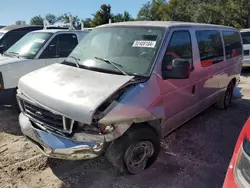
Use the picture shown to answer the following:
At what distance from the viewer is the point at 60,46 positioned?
19.9 ft

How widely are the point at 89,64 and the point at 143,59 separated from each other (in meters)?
0.77

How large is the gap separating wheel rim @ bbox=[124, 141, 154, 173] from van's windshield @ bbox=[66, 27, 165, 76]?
92cm

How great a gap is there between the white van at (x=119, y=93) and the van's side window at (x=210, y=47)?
0.02 metres

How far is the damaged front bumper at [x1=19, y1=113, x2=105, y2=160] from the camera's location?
2562mm

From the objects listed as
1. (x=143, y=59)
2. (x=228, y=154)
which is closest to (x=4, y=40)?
(x=143, y=59)

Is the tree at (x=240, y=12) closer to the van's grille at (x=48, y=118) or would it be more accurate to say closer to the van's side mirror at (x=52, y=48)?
the van's side mirror at (x=52, y=48)

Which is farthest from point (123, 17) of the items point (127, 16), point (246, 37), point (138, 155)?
point (138, 155)

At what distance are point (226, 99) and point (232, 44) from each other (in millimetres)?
1301

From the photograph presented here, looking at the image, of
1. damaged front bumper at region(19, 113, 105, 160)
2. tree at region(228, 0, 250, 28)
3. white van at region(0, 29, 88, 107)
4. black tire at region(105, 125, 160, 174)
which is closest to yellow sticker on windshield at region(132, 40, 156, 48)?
black tire at region(105, 125, 160, 174)

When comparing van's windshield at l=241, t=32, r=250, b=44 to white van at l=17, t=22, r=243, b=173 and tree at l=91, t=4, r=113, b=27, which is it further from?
tree at l=91, t=4, r=113, b=27

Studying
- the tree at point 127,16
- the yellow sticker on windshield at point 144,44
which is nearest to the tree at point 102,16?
the tree at point 127,16

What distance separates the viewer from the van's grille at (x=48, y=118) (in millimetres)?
2638

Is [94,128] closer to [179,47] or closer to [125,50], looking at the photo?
[125,50]

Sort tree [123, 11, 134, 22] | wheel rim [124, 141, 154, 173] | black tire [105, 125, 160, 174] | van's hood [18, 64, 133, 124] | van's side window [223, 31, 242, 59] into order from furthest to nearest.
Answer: tree [123, 11, 134, 22], van's side window [223, 31, 242, 59], wheel rim [124, 141, 154, 173], black tire [105, 125, 160, 174], van's hood [18, 64, 133, 124]
